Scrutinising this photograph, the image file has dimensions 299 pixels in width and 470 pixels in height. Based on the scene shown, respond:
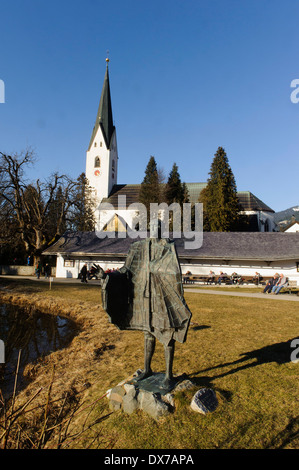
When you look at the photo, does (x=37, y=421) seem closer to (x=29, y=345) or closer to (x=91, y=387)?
(x=91, y=387)

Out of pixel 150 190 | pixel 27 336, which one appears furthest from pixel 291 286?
pixel 150 190

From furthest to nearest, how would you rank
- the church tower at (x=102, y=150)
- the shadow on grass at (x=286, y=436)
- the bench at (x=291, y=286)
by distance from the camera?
1. the church tower at (x=102, y=150)
2. the bench at (x=291, y=286)
3. the shadow on grass at (x=286, y=436)

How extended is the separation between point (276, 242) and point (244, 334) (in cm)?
2047

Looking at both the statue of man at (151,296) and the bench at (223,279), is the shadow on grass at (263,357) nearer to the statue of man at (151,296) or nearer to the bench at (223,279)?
the statue of man at (151,296)

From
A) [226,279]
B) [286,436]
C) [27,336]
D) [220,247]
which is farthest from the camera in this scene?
[220,247]

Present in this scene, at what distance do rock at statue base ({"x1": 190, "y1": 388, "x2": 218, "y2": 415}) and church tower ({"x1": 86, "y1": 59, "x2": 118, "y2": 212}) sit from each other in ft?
193

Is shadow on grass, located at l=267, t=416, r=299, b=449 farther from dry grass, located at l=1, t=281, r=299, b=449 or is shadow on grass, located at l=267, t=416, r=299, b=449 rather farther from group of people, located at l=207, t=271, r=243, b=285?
group of people, located at l=207, t=271, r=243, b=285

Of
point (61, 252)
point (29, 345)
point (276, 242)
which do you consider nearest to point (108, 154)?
point (61, 252)

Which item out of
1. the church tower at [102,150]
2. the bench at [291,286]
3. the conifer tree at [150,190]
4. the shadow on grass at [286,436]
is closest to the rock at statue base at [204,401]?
the shadow on grass at [286,436]

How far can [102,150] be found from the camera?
62438 mm

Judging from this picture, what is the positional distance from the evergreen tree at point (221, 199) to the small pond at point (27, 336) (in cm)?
3342

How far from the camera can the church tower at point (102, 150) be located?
62156mm

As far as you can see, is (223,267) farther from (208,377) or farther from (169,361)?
(169,361)

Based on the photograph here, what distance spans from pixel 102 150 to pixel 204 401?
62049 mm
